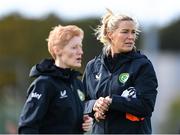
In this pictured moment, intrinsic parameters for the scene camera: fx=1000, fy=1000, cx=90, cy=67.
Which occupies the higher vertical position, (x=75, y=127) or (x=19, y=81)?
(x=75, y=127)

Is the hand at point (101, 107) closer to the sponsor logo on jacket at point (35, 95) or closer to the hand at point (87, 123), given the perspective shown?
the hand at point (87, 123)

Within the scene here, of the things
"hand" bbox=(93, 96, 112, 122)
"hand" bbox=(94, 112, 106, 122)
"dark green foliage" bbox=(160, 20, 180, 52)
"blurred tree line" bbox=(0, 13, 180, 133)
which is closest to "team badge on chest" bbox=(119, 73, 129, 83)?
"hand" bbox=(93, 96, 112, 122)

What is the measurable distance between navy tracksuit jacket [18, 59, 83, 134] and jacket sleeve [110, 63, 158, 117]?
53 centimetres

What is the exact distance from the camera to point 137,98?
8859mm

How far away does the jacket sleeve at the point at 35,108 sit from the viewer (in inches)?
321

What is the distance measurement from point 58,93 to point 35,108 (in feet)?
0.80

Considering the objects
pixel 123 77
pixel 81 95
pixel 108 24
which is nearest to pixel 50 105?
pixel 81 95

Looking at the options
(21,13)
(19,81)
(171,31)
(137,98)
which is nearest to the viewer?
(137,98)

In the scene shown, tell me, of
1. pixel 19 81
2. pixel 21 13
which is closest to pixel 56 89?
pixel 19 81

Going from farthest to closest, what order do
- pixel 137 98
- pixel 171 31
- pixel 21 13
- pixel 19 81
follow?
pixel 171 31, pixel 21 13, pixel 19 81, pixel 137 98

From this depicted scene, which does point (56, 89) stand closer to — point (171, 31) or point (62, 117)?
point (62, 117)

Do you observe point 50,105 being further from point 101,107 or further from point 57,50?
point 101,107

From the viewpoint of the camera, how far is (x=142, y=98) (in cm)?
887

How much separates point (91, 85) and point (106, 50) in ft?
1.15
